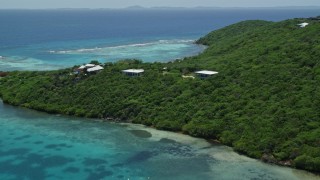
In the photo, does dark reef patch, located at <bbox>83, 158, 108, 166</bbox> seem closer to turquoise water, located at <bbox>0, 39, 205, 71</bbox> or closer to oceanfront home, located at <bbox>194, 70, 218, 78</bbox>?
oceanfront home, located at <bbox>194, 70, 218, 78</bbox>

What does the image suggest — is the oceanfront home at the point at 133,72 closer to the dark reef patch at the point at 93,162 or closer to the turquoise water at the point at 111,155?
the turquoise water at the point at 111,155

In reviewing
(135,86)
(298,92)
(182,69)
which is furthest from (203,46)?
(298,92)

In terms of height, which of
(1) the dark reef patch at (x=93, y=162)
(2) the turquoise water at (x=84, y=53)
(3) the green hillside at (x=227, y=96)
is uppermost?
(3) the green hillside at (x=227, y=96)

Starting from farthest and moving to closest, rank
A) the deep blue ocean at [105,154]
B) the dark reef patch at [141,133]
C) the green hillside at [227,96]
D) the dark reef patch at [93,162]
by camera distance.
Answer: the dark reef patch at [141,133] < the green hillside at [227,96] < the dark reef patch at [93,162] < the deep blue ocean at [105,154]

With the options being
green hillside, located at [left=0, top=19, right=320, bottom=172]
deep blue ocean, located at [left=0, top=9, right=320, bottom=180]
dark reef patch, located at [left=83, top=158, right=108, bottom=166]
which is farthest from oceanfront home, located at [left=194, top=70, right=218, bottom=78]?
dark reef patch, located at [left=83, top=158, right=108, bottom=166]

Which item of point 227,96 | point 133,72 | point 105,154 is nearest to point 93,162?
point 105,154

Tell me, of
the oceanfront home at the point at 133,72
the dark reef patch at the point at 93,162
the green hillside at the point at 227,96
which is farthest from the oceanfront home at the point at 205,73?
the dark reef patch at the point at 93,162
